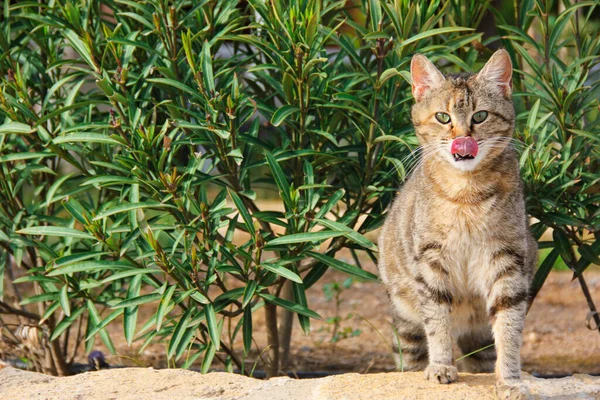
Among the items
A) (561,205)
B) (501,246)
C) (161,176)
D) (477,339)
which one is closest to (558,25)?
(561,205)

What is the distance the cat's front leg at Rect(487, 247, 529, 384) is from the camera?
3.45 meters

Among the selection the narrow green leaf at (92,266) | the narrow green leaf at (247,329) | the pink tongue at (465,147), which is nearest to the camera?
the pink tongue at (465,147)

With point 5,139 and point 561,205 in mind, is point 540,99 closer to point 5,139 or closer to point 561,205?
point 561,205

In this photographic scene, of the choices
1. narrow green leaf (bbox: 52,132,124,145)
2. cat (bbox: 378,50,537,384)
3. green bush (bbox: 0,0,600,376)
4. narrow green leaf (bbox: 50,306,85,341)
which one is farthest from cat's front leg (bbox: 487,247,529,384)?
narrow green leaf (bbox: 50,306,85,341)

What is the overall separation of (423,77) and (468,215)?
0.65 m

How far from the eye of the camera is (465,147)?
3410 mm

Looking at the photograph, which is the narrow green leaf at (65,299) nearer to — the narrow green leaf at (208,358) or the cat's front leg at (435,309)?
the narrow green leaf at (208,358)

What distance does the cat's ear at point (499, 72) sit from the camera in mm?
3566

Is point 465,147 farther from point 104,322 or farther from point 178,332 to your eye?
point 104,322

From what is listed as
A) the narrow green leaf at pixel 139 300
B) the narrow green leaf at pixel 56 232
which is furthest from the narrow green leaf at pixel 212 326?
the narrow green leaf at pixel 56 232

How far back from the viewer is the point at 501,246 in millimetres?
3488

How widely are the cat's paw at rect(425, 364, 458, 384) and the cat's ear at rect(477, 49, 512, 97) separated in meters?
1.20

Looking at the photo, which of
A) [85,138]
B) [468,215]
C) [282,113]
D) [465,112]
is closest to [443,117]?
[465,112]

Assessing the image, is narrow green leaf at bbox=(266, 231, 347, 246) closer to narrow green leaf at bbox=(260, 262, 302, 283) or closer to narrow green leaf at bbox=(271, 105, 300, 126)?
narrow green leaf at bbox=(260, 262, 302, 283)
